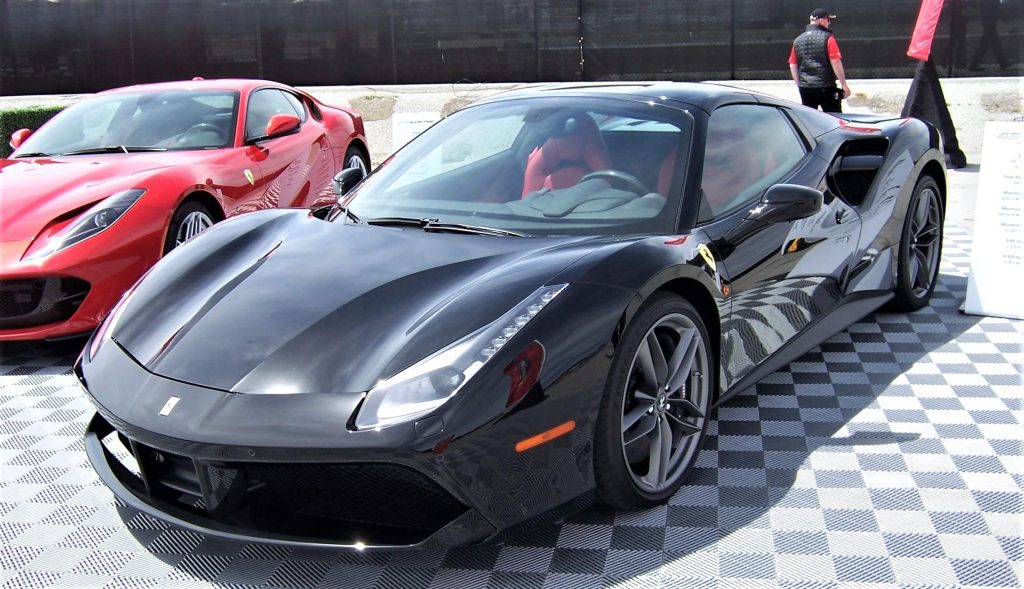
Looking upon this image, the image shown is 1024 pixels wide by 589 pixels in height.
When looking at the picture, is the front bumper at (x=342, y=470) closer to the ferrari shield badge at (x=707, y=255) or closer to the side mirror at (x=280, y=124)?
the ferrari shield badge at (x=707, y=255)

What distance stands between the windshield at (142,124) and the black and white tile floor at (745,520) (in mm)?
2204

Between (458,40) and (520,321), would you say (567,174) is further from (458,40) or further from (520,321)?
(458,40)

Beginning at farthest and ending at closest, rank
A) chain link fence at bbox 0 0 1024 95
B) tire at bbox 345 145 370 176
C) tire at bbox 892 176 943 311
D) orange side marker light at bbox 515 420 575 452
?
chain link fence at bbox 0 0 1024 95
tire at bbox 345 145 370 176
tire at bbox 892 176 943 311
orange side marker light at bbox 515 420 575 452

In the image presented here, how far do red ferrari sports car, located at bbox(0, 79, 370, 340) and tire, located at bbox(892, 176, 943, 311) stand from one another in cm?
353

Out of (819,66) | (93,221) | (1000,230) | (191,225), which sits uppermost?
(819,66)

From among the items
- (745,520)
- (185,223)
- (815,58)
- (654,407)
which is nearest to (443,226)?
(654,407)

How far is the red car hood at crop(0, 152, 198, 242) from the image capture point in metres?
4.53

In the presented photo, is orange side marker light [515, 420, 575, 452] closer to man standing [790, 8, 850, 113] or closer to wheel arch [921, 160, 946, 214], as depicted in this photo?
wheel arch [921, 160, 946, 214]

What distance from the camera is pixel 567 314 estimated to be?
258 centimetres

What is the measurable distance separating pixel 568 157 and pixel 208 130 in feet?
10.8

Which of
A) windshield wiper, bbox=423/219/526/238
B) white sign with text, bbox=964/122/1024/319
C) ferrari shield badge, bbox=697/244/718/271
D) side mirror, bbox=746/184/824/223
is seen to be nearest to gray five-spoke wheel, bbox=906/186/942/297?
white sign with text, bbox=964/122/1024/319

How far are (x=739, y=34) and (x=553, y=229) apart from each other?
Answer: 10.1m

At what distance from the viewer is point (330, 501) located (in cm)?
239

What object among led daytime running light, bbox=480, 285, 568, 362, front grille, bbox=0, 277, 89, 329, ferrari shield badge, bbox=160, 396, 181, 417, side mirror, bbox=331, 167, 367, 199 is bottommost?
front grille, bbox=0, 277, 89, 329
